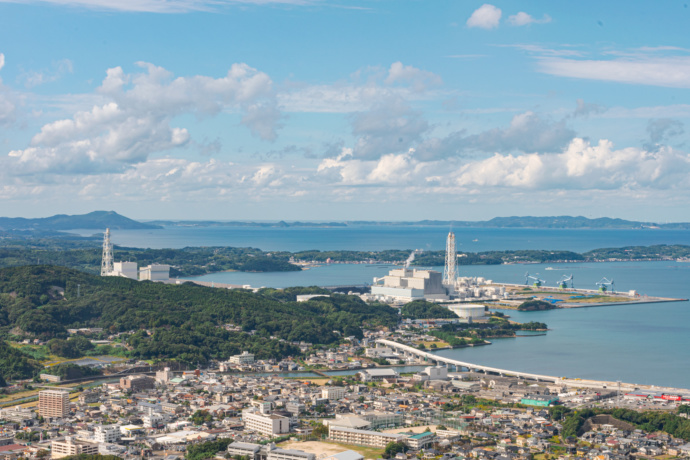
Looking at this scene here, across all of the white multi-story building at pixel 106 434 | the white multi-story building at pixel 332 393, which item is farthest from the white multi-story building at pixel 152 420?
the white multi-story building at pixel 332 393

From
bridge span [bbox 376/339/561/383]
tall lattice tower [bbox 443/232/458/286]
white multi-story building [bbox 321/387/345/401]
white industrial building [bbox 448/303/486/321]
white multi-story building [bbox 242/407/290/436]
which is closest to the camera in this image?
white multi-story building [bbox 242/407/290/436]

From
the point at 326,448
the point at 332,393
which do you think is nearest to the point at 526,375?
the point at 332,393

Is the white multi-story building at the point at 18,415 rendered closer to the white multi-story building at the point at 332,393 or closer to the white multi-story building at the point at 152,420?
the white multi-story building at the point at 152,420

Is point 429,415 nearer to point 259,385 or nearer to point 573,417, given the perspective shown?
point 573,417

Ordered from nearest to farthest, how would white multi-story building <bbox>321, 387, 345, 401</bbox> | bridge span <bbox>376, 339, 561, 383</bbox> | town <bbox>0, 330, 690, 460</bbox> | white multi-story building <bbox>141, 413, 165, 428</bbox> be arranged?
town <bbox>0, 330, 690, 460</bbox> → white multi-story building <bbox>141, 413, 165, 428</bbox> → white multi-story building <bbox>321, 387, 345, 401</bbox> → bridge span <bbox>376, 339, 561, 383</bbox>

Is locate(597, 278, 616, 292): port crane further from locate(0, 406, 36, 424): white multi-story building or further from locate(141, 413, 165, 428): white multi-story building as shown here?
locate(0, 406, 36, 424): white multi-story building

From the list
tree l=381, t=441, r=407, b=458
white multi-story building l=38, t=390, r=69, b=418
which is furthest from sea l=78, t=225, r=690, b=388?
white multi-story building l=38, t=390, r=69, b=418
